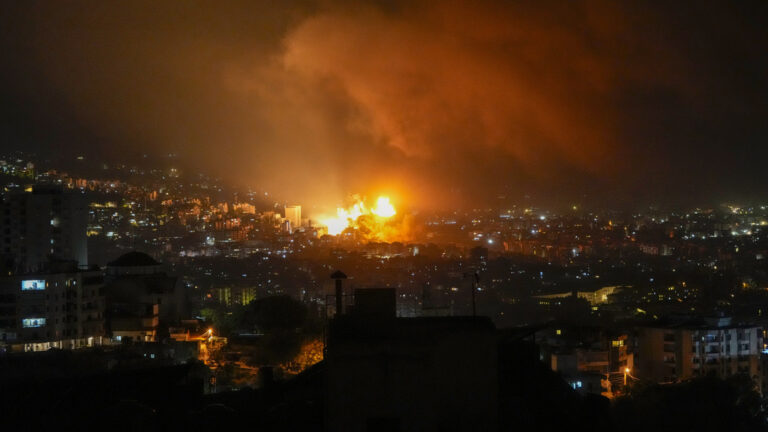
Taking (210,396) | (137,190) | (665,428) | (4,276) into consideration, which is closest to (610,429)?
(210,396)

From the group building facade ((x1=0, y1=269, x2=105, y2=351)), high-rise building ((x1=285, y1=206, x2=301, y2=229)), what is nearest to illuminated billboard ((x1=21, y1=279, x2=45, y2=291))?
building facade ((x1=0, y1=269, x2=105, y2=351))

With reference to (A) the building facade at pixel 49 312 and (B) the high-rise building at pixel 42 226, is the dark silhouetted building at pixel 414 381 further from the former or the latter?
(B) the high-rise building at pixel 42 226

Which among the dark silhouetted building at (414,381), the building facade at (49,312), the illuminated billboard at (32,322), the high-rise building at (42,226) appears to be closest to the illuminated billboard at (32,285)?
the building facade at (49,312)

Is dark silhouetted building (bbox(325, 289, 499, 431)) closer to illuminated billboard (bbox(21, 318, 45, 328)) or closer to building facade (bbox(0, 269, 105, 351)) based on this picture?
building facade (bbox(0, 269, 105, 351))

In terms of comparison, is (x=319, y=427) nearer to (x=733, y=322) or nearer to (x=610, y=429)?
(x=610, y=429)

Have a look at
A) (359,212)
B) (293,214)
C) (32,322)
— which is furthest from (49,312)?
(293,214)

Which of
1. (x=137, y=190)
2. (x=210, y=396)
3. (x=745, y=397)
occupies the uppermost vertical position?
(x=137, y=190)
